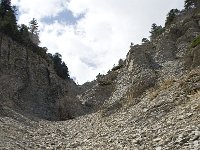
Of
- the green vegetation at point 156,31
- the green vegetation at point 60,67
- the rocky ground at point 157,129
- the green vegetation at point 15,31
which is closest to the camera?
the rocky ground at point 157,129

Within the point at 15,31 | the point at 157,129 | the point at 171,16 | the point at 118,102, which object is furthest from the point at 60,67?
the point at 157,129

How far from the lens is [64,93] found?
266 feet

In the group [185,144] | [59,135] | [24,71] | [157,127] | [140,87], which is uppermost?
[24,71]

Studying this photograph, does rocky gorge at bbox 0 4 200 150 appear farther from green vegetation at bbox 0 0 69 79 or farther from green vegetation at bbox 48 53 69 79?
green vegetation at bbox 48 53 69 79

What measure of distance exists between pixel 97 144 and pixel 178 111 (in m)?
5.04

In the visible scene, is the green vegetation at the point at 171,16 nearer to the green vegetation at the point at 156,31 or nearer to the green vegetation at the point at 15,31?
the green vegetation at the point at 156,31

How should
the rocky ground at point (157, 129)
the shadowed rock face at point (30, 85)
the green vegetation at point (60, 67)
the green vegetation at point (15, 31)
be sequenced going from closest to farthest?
1. the rocky ground at point (157, 129)
2. the shadowed rock face at point (30, 85)
3. the green vegetation at point (15, 31)
4. the green vegetation at point (60, 67)

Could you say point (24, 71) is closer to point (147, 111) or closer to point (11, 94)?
point (11, 94)

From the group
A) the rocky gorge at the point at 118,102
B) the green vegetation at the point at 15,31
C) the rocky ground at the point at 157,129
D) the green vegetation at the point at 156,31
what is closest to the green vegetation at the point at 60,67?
the green vegetation at the point at 15,31

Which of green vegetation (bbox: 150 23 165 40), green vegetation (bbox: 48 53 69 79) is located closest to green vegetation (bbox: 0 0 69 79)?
green vegetation (bbox: 48 53 69 79)

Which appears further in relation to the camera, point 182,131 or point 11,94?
point 11,94

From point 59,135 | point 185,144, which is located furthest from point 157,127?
point 59,135

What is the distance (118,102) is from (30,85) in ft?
116

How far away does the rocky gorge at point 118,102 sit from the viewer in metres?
21.6
